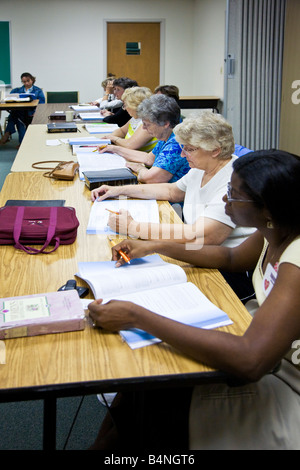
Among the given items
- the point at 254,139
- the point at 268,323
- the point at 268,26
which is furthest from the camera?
the point at 254,139

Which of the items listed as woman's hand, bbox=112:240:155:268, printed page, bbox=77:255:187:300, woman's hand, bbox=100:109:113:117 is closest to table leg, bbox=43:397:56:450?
printed page, bbox=77:255:187:300

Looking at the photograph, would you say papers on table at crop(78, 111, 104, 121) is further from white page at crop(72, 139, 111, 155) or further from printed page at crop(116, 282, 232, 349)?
printed page at crop(116, 282, 232, 349)

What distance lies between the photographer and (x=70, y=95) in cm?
881

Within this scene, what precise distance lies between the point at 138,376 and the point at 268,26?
184 inches

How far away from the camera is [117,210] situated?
87.9 inches

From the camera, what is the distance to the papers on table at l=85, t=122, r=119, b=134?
4429 mm

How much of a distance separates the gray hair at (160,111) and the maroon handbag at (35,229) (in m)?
1.18

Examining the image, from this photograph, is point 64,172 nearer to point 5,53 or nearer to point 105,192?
point 105,192

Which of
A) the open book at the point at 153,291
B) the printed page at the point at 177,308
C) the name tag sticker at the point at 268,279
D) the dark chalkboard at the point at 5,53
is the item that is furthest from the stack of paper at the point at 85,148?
the dark chalkboard at the point at 5,53

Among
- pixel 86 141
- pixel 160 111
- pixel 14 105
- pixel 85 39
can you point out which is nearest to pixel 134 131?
pixel 86 141

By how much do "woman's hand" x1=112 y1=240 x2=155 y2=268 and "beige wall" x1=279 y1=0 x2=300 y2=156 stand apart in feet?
14.9
